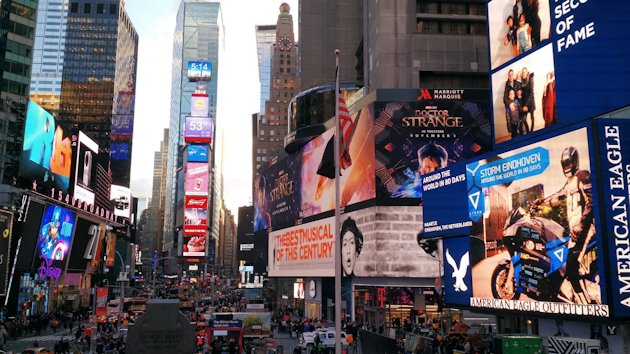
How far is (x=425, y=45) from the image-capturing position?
224 feet

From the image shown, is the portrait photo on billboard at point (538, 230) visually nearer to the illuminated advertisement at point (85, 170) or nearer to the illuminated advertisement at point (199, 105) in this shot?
the illuminated advertisement at point (85, 170)

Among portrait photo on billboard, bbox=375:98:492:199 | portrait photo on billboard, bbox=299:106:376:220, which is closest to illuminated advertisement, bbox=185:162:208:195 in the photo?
portrait photo on billboard, bbox=299:106:376:220

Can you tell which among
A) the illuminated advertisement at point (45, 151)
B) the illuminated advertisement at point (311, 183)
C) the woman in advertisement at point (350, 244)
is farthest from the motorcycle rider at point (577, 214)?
the illuminated advertisement at point (45, 151)

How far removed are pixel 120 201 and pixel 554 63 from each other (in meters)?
117

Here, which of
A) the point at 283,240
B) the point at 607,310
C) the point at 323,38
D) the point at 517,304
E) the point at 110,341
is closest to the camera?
the point at 607,310

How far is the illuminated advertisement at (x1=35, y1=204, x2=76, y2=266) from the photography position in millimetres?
59412

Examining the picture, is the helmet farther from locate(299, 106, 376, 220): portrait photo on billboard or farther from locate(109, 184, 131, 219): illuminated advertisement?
locate(109, 184, 131, 219): illuminated advertisement

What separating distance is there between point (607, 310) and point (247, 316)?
22148 millimetres

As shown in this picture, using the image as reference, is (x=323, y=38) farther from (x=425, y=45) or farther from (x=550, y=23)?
(x=550, y=23)

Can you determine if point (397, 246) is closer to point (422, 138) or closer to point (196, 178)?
point (422, 138)

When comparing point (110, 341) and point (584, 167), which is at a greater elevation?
point (584, 167)

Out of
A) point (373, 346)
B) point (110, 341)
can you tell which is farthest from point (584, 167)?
point (110, 341)

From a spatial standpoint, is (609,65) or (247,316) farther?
(247,316)

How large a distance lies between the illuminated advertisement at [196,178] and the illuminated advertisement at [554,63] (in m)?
126
